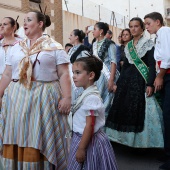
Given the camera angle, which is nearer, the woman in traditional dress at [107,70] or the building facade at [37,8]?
the woman in traditional dress at [107,70]

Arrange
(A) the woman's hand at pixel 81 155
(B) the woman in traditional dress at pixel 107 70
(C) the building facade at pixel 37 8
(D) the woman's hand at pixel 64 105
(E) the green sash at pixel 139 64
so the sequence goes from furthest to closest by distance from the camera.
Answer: (C) the building facade at pixel 37 8 < (B) the woman in traditional dress at pixel 107 70 < (E) the green sash at pixel 139 64 < (D) the woman's hand at pixel 64 105 < (A) the woman's hand at pixel 81 155

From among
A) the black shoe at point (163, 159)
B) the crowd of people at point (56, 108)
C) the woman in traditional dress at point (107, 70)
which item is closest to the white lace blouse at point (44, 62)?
the crowd of people at point (56, 108)

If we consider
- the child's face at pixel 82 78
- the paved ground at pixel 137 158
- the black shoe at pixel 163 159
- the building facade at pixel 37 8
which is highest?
the building facade at pixel 37 8

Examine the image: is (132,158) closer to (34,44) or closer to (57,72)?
(57,72)

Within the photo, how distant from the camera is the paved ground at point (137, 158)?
3.88 meters

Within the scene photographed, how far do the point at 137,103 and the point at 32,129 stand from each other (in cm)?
176

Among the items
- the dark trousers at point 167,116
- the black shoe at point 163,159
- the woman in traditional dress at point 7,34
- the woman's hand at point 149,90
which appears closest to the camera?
the dark trousers at point 167,116

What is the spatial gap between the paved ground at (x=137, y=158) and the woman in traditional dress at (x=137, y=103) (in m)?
0.18

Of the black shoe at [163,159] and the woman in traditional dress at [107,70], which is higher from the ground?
the woman in traditional dress at [107,70]

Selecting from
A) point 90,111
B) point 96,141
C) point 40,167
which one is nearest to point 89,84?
point 90,111

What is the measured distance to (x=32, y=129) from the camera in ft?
9.75

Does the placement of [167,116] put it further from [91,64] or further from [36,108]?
[36,108]

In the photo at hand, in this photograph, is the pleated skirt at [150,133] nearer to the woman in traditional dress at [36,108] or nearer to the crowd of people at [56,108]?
the crowd of people at [56,108]

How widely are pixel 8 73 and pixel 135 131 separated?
1.81 m
